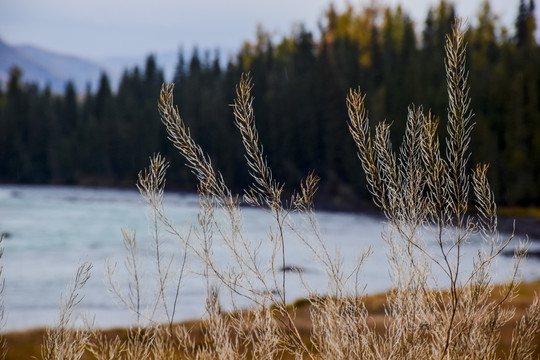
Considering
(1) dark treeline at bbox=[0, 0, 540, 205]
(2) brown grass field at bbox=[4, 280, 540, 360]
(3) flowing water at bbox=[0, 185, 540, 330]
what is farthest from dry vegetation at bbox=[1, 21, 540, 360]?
(1) dark treeline at bbox=[0, 0, 540, 205]

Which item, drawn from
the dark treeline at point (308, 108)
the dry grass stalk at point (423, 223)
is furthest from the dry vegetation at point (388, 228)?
the dark treeline at point (308, 108)

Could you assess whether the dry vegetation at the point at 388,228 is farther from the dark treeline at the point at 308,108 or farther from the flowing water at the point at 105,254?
the dark treeline at the point at 308,108

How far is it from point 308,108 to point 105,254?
1151 inches

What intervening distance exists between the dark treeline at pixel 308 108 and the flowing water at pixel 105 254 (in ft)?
30.8

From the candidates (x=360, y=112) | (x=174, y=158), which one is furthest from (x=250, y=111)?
(x=174, y=158)

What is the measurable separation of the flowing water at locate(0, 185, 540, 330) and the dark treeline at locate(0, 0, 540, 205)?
9.40 m

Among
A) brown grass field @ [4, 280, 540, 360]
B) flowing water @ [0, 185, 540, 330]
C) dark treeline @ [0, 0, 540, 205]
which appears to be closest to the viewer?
brown grass field @ [4, 280, 540, 360]

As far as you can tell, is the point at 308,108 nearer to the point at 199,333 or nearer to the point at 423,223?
the point at 199,333

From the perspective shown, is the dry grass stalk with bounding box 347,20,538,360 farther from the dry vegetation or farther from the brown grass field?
the brown grass field

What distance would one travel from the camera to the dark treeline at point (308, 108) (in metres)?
36.2

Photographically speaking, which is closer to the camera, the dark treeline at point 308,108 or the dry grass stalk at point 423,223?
the dry grass stalk at point 423,223

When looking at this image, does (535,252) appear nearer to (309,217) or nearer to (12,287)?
(12,287)

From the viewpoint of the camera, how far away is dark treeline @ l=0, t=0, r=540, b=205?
36.2 m

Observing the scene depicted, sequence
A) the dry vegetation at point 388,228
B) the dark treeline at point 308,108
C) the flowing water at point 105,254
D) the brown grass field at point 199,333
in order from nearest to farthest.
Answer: the dry vegetation at point 388,228 → the brown grass field at point 199,333 → the flowing water at point 105,254 → the dark treeline at point 308,108
